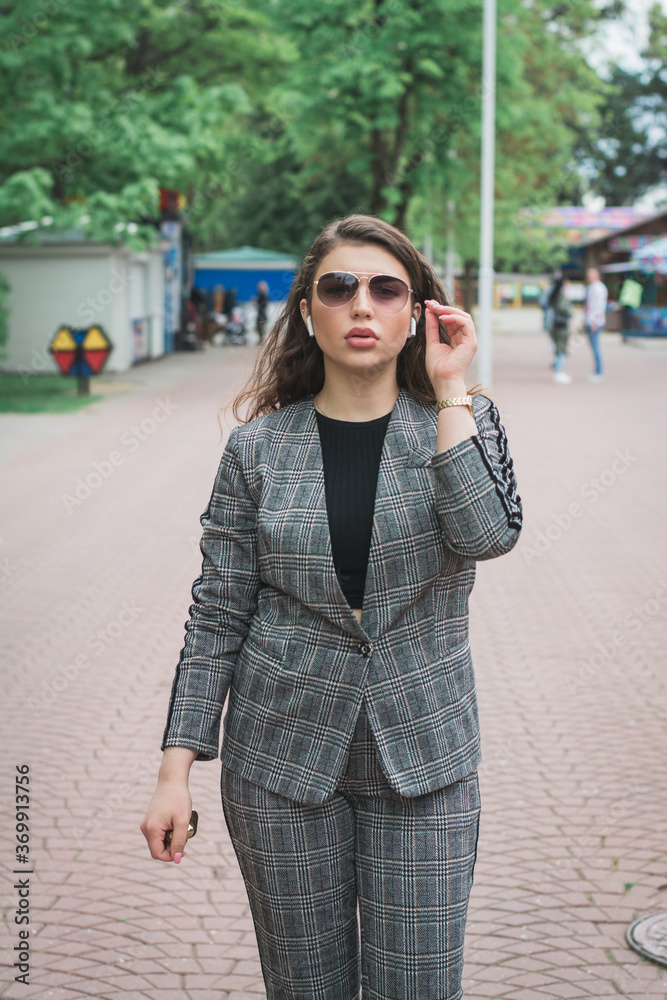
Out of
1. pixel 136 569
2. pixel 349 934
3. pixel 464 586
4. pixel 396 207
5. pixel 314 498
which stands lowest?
pixel 136 569

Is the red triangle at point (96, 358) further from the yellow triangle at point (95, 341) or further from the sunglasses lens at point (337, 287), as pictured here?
the sunglasses lens at point (337, 287)

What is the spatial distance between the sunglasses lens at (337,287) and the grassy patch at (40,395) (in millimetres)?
16040

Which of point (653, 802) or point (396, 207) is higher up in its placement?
point (396, 207)

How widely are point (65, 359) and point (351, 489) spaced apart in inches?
730

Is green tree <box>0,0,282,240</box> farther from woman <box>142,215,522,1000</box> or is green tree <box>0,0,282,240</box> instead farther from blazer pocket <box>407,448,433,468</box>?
blazer pocket <box>407,448,433,468</box>

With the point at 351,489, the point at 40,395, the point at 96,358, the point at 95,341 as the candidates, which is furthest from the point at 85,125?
the point at 351,489

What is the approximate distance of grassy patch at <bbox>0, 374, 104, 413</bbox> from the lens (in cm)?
1815

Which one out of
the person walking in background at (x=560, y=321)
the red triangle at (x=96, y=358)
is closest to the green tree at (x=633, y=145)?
the person walking in background at (x=560, y=321)

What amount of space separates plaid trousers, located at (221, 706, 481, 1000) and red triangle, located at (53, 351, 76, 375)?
60.4ft

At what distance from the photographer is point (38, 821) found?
4.34 meters

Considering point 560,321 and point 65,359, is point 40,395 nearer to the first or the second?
point 65,359

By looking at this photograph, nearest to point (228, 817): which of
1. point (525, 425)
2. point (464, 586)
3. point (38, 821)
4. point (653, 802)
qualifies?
point (464, 586)

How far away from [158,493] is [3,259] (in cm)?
1405

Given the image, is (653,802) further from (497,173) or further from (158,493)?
(497,173)
